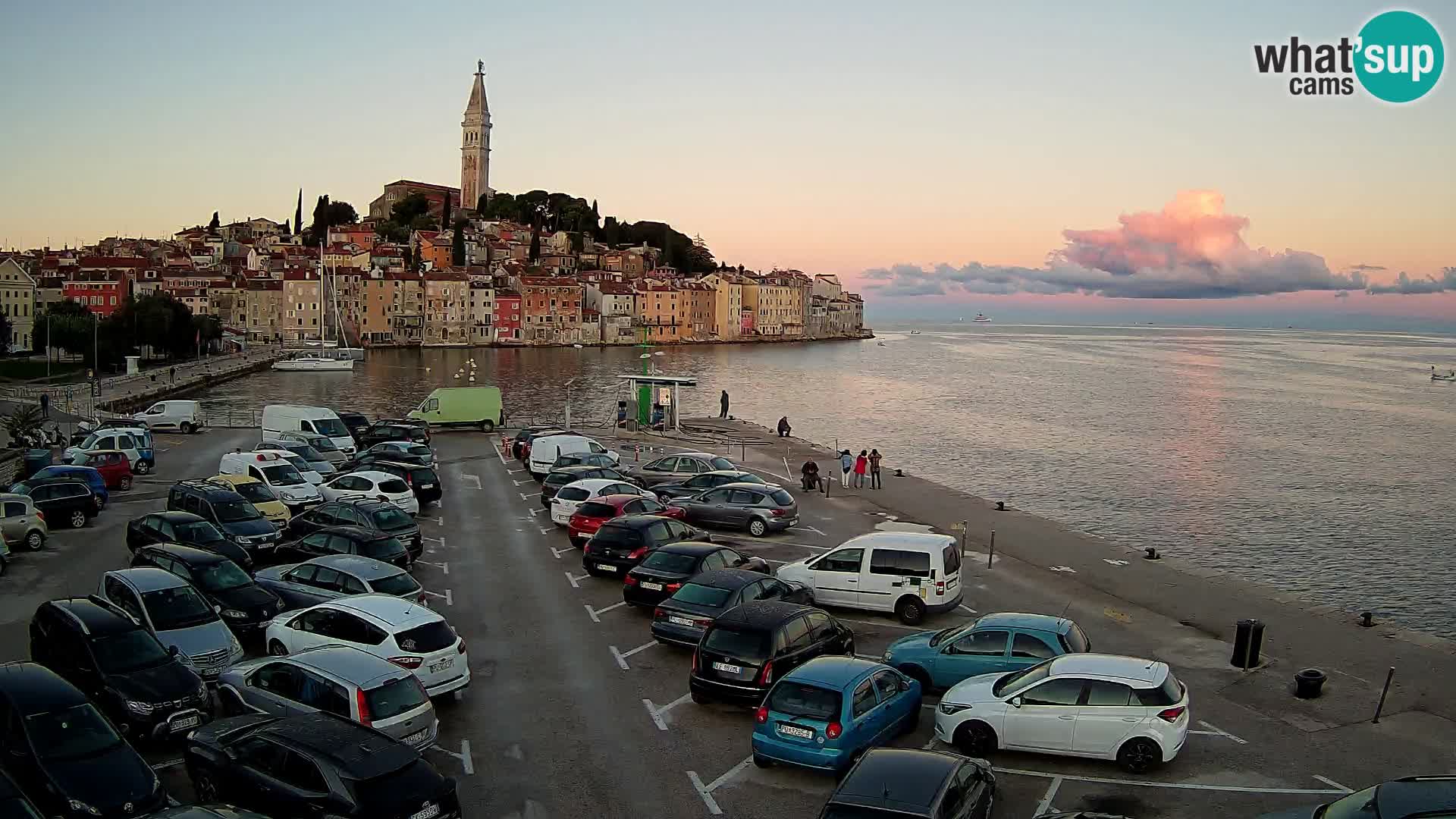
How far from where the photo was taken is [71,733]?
29.0 ft

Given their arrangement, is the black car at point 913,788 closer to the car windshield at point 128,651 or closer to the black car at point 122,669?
the black car at point 122,669

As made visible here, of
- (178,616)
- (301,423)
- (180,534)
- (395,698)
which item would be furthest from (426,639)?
(301,423)

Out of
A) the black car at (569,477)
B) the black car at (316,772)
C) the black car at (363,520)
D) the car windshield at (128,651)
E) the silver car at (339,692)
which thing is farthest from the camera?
the black car at (569,477)

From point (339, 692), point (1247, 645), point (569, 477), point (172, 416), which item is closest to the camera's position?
point (339, 692)

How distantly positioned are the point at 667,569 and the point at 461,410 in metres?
30.6

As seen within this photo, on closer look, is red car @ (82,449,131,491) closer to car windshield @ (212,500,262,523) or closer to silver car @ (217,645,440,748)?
car windshield @ (212,500,262,523)

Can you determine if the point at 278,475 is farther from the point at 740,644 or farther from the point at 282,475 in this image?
the point at 740,644

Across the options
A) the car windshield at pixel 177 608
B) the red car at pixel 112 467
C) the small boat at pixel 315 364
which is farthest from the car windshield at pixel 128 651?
the small boat at pixel 315 364

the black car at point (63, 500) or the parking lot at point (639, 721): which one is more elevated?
the black car at point (63, 500)

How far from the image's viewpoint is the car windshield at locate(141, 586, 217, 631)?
12.5 meters

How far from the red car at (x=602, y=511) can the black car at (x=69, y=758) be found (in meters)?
11.4

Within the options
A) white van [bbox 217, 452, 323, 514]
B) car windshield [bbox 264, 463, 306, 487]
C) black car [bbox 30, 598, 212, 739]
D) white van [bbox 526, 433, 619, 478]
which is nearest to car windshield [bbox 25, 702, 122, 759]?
black car [bbox 30, 598, 212, 739]

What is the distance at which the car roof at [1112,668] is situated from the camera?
1048 cm

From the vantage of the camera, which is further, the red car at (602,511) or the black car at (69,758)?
the red car at (602,511)
